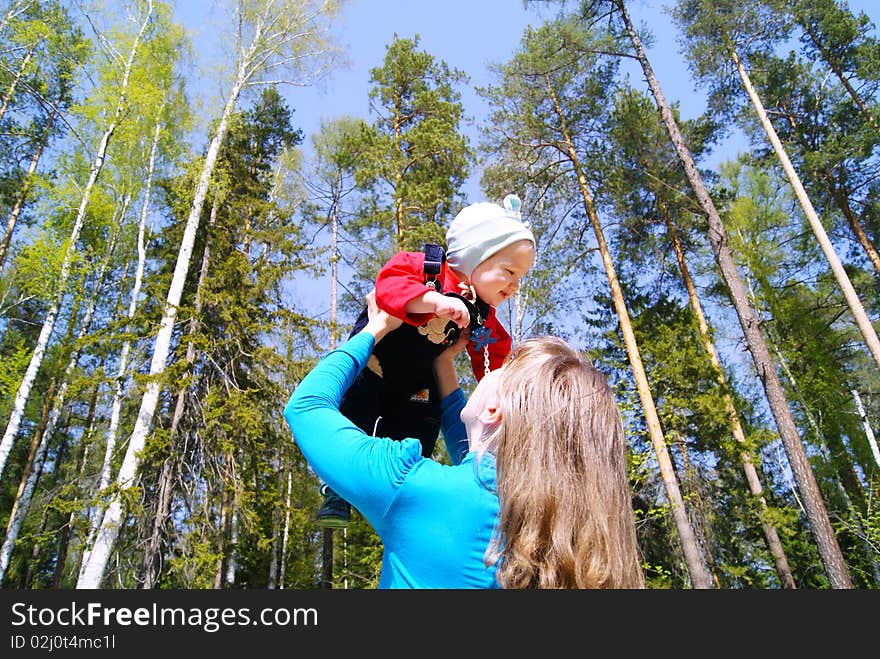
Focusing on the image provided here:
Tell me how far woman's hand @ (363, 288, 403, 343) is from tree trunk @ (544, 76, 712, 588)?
968cm

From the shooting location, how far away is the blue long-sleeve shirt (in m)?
1.04

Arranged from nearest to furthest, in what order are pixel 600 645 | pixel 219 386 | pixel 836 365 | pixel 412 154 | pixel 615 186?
pixel 600 645
pixel 219 386
pixel 615 186
pixel 412 154
pixel 836 365

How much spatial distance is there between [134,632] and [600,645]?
735 mm

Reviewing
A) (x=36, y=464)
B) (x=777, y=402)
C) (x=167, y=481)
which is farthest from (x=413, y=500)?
(x=36, y=464)

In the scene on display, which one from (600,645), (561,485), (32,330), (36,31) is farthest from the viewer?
(32,330)

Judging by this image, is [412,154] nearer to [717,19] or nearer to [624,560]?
[717,19]

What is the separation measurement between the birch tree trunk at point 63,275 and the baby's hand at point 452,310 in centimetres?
1124

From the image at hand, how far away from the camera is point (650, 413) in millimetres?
10703

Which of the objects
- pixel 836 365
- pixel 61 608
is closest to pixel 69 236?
pixel 61 608

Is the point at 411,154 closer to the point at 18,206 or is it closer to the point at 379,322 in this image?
the point at 18,206

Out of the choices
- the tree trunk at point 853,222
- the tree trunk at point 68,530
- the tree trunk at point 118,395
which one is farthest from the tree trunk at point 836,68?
the tree trunk at point 68,530

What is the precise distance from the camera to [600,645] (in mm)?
895

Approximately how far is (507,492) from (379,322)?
0.69 metres

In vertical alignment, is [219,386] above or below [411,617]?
above
